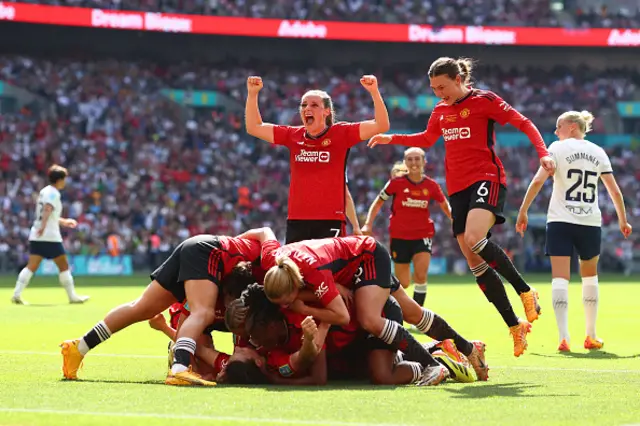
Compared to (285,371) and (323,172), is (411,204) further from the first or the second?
(285,371)

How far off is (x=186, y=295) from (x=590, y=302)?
5048 millimetres

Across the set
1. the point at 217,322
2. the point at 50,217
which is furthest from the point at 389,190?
the point at 217,322

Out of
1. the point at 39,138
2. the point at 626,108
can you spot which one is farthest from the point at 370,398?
the point at 626,108

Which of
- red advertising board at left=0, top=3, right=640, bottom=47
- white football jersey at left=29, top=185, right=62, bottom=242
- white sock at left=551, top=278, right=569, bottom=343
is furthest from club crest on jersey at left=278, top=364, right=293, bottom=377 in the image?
red advertising board at left=0, top=3, right=640, bottom=47

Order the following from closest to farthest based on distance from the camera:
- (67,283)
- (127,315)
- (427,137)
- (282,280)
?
(282,280), (127,315), (427,137), (67,283)

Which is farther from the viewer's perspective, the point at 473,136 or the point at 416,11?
the point at 416,11

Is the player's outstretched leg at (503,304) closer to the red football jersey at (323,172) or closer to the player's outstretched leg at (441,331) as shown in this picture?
the player's outstretched leg at (441,331)

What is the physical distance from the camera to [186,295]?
7867mm

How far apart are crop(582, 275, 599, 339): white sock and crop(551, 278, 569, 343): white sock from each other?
246 mm

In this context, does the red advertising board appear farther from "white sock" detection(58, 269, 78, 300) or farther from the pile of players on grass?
the pile of players on grass

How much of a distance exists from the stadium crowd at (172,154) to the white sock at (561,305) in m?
23.6

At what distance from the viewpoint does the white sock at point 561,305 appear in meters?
10.8

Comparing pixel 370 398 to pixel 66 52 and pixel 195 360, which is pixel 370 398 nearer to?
pixel 195 360

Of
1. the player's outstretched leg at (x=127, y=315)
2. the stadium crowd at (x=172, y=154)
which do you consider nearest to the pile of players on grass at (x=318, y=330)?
the player's outstretched leg at (x=127, y=315)
